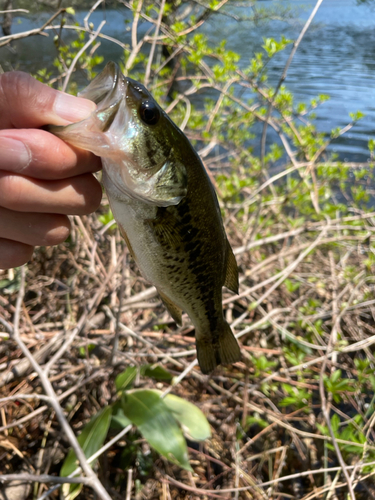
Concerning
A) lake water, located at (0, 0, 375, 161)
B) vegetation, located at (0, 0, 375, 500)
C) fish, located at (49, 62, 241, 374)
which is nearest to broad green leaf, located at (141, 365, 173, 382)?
vegetation, located at (0, 0, 375, 500)

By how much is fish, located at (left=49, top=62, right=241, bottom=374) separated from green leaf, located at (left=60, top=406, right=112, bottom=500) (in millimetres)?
972

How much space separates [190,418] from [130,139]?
1804mm

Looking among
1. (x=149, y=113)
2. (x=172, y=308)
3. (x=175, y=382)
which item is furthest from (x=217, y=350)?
(x=149, y=113)

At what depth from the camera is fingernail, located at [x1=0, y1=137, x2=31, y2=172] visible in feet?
3.15

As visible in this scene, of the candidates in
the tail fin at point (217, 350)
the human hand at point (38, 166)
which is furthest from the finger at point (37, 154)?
the tail fin at point (217, 350)

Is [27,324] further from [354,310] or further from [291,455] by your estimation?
[354,310]

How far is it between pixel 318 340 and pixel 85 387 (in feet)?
6.47

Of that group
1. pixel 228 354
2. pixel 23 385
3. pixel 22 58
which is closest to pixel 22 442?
pixel 23 385

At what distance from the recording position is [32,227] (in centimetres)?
115

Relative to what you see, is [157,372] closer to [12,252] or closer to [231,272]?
[231,272]

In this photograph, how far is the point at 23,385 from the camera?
2.38 metres

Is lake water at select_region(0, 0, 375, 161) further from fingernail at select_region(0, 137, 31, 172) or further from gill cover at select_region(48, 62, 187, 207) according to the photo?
fingernail at select_region(0, 137, 31, 172)

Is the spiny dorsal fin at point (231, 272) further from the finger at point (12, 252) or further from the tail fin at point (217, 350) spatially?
the finger at point (12, 252)

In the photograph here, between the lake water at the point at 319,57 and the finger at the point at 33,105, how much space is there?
335 centimetres
